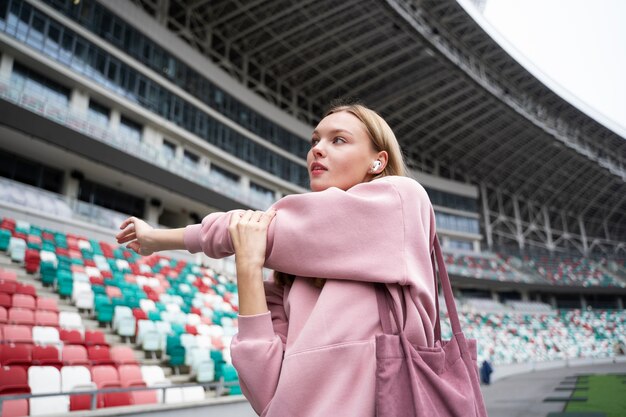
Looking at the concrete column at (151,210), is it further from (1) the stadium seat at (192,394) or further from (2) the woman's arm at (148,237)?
(2) the woman's arm at (148,237)

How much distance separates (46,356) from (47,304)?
2.67 meters

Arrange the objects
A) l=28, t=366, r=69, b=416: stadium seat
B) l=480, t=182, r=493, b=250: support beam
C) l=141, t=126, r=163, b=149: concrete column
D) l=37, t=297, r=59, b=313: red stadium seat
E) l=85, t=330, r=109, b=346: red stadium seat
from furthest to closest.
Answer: l=480, t=182, r=493, b=250: support beam
l=141, t=126, r=163, b=149: concrete column
l=37, t=297, r=59, b=313: red stadium seat
l=85, t=330, r=109, b=346: red stadium seat
l=28, t=366, r=69, b=416: stadium seat

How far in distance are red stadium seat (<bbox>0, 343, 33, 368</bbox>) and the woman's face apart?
231 inches

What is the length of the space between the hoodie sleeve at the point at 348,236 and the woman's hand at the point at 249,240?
2cm

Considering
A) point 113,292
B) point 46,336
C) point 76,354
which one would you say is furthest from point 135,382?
point 113,292

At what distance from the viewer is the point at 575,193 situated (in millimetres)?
53375

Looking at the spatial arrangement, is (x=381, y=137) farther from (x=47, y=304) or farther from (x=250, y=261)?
(x=47, y=304)

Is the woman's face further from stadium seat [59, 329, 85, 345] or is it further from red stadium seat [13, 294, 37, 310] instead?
red stadium seat [13, 294, 37, 310]

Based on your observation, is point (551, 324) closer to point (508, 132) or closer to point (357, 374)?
point (508, 132)

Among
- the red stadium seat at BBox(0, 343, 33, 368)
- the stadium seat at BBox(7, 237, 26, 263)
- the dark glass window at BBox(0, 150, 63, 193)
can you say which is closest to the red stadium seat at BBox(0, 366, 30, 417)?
the red stadium seat at BBox(0, 343, 33, 368)

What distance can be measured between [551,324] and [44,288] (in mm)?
39234

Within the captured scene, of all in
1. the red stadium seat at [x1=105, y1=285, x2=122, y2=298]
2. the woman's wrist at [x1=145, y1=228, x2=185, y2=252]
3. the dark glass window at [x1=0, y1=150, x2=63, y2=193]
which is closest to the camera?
the woman's wrist at [x1=145, y1=228, x2=185, y2=252]

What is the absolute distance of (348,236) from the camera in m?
1.12

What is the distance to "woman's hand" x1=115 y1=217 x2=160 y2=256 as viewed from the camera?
135cm
